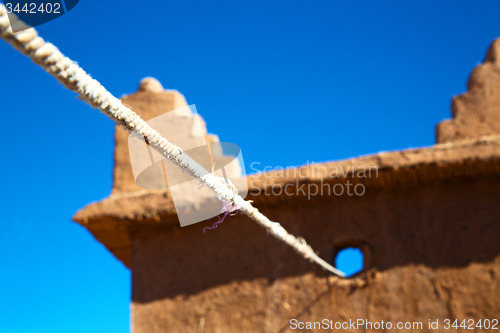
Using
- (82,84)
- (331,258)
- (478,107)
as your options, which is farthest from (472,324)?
(82,84)

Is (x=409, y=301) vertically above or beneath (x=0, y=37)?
beneath

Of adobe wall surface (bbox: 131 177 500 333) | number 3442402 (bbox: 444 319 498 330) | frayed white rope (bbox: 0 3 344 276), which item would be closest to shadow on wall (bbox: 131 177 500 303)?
adobe wall surface (bbox: 131 177 500 333)

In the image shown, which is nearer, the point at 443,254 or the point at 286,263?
the point at 443,254

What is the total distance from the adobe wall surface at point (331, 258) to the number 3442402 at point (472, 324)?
0.04 meters

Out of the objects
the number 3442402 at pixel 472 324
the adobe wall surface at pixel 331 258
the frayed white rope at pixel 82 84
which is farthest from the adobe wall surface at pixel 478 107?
the frayed white rope at pixel 82 84

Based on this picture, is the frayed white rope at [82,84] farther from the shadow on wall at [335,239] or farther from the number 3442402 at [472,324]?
the number 3442402 at [472,324]

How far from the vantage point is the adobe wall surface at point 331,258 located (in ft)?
9.96

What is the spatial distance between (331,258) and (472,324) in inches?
42.2

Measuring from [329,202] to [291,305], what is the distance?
2.97 feet

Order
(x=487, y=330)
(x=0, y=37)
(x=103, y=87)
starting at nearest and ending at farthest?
(x=0, y=37) < (x=103, y=87) < (x=487, y=330)

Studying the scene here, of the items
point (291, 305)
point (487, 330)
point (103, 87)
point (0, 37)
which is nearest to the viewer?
point (0, 37)

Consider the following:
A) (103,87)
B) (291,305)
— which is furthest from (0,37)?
(291,305)

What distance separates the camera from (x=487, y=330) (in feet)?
9.24

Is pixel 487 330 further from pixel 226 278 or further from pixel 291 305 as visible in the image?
pixel 226 278
